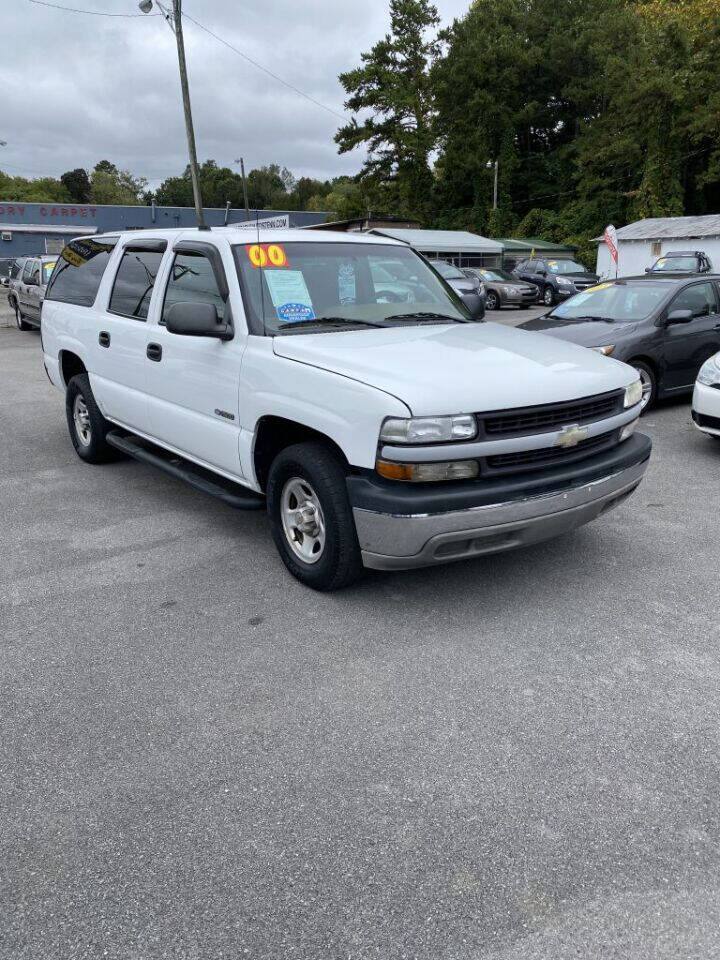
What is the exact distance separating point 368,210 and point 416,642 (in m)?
64.3

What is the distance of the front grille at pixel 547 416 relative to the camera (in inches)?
143

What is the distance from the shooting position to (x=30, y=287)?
1823cm

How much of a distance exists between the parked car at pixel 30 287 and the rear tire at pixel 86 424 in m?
11.4

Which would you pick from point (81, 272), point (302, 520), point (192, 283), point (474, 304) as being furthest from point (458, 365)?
point (81, 272)

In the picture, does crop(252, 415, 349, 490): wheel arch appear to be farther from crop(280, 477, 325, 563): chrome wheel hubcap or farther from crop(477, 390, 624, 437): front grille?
crop(477, 390, 624, 437): front grille

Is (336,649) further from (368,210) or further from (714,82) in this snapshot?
(368,210)

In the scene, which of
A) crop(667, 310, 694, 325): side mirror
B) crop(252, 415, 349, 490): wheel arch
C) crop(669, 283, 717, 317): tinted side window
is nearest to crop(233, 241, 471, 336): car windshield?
crop(252, 415, 349, 490): wheel arch

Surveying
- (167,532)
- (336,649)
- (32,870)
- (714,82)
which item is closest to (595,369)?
(336,649)

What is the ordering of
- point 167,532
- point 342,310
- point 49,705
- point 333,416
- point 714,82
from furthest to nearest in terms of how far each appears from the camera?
point 714,82
point 167,532
point 342,310
point 333,416
point 49,705

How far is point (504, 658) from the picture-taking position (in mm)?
3482

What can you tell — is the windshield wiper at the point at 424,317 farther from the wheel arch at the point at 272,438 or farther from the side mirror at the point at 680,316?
the side mirror at the point at 680,316

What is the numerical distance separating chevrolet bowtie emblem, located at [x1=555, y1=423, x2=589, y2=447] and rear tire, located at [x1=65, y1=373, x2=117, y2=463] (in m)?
3.97

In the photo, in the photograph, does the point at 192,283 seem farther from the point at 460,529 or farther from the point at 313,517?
the point at 460,529

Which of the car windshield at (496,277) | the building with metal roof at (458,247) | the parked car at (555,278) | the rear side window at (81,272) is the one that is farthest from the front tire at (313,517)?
the building with metal roof at (458,247)
